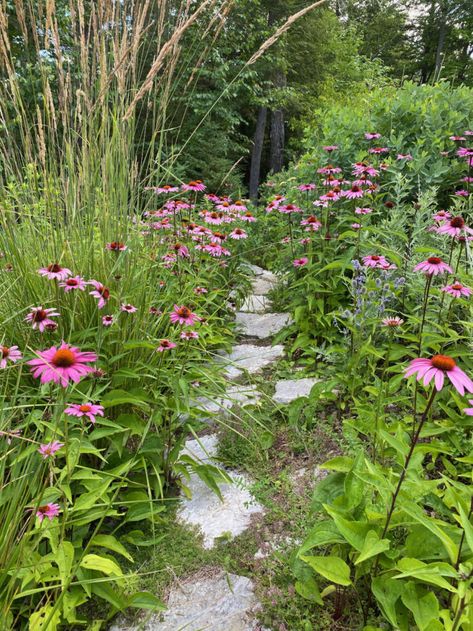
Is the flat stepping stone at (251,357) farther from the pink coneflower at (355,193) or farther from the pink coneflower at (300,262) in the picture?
the pink coneflower at (355,193)

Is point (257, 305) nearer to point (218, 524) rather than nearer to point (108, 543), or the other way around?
point (218, 524)

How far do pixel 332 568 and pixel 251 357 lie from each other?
158cm

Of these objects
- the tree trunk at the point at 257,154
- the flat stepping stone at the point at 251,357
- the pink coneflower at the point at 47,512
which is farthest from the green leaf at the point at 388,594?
the tree trunk at the point at 257,154

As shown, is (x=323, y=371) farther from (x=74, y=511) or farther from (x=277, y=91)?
(x=277, y=91)

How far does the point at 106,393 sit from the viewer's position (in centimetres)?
154

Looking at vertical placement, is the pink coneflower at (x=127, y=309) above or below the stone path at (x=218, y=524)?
above

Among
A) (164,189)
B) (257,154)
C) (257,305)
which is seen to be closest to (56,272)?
(164,189)

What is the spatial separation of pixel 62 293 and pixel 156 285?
1.65 ft

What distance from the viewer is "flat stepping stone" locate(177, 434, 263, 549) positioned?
1500 millimetres

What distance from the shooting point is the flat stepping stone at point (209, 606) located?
3.84 feet

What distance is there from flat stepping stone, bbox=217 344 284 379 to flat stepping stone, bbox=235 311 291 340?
6.5 inches

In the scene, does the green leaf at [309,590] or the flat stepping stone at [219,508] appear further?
the flat stepping stone at [219,508]

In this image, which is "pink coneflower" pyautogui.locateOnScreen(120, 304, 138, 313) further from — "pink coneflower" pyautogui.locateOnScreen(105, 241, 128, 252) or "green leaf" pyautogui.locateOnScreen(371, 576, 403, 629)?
"green leaf" pyautogui.locateOnScreen(371, 576, 403, 629)

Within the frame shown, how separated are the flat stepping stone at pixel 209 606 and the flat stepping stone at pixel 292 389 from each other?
2.91 ft
